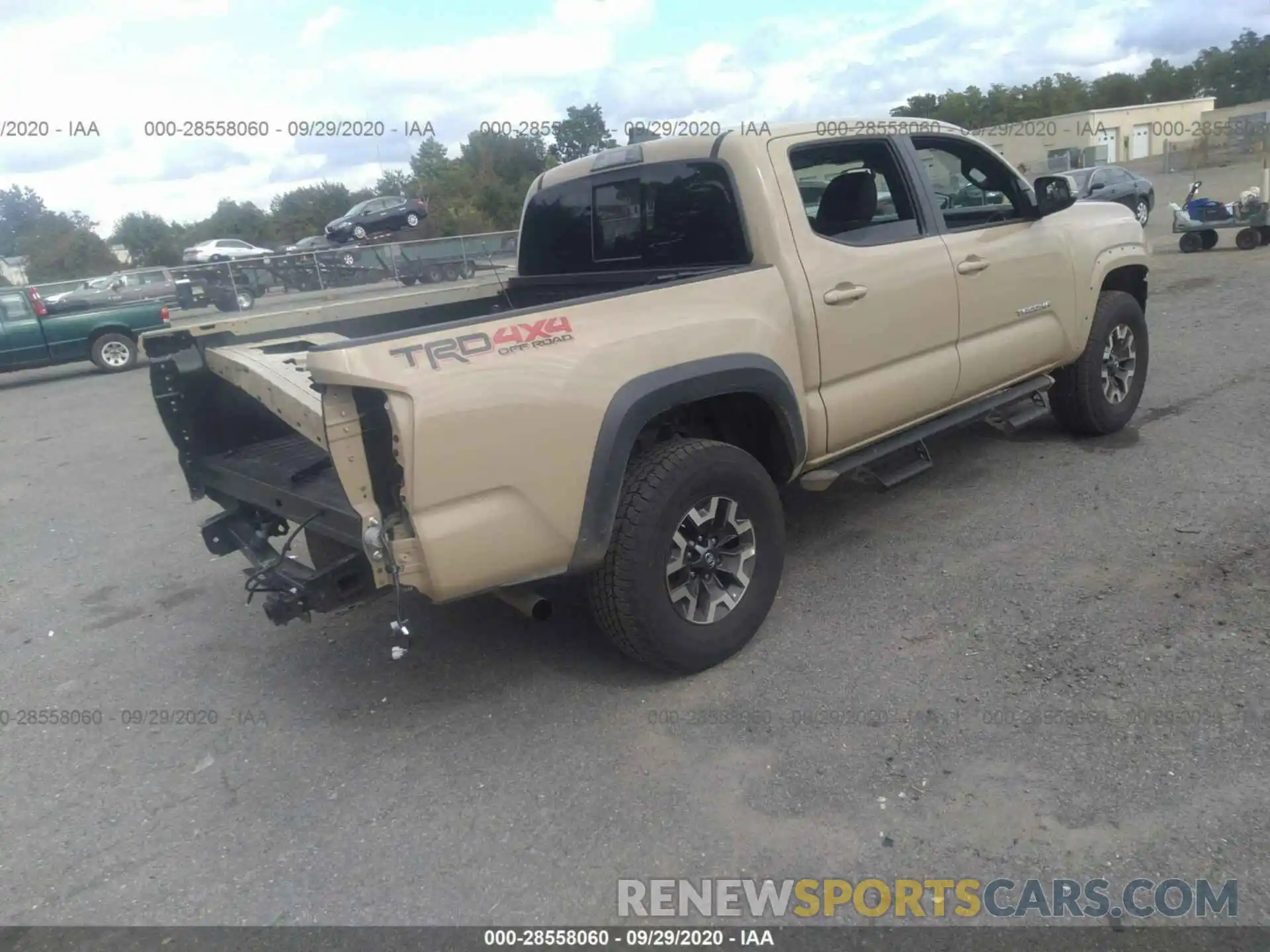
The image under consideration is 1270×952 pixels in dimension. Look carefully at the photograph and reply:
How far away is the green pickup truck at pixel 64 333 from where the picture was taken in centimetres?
1450

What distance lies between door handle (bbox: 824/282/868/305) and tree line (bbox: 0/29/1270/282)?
15238 mm

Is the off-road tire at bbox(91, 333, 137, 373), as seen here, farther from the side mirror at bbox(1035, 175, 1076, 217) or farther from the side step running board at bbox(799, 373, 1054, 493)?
the side mirror at bbox(1035, 175, 1076, 217)

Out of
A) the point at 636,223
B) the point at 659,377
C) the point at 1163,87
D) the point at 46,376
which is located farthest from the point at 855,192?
the point at 1163,87

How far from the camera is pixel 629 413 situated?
331 cm

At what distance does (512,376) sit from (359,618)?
2.06m

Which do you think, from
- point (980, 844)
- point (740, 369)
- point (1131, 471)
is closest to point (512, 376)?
point (740, 369)

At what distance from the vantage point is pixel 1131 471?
17.5 ft

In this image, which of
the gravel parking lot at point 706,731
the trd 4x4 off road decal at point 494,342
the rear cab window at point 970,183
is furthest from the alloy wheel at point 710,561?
the rear cab window at point 970,183

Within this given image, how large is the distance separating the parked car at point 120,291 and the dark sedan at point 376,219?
1499 cm

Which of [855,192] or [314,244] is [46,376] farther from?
[314,244]

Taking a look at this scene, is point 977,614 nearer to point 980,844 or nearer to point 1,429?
point 980,844

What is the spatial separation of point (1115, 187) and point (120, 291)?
21.3m

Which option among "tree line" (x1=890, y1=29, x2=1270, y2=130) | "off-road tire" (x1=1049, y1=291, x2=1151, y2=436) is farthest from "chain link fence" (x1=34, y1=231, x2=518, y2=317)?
"tree line" (x1=890, y1=29, x2=1270, y2=130)

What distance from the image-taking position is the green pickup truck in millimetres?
14500
